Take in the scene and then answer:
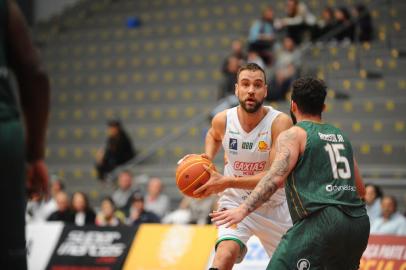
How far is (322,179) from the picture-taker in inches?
211

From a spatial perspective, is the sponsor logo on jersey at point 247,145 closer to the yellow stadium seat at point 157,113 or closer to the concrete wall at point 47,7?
the yellow stadium seat at point 157,113

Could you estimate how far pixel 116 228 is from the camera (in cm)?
1103

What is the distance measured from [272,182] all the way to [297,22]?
11.0 m

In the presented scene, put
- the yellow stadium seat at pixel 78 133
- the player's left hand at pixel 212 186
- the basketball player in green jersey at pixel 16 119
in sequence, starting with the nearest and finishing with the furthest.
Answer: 1. the basketball player in green jersey at pixel 16 119
2. the player's left hand at pixel 212 186
3. the yellow stadium seat at pixel 78 133

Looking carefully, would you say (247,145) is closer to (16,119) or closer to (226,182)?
(226,182)

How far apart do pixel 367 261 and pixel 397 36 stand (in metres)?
7.31

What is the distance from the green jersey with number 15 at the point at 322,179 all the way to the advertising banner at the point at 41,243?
6509mm

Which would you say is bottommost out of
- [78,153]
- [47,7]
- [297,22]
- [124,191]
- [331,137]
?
[78,153]

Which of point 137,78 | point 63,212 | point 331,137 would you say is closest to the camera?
point 331,137

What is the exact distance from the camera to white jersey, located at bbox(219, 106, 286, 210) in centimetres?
684

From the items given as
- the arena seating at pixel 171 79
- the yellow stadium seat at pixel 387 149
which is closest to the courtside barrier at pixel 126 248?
the arena seating at pixel 171 79

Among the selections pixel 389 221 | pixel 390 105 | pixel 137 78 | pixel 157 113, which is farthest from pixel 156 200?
pixel 137 78

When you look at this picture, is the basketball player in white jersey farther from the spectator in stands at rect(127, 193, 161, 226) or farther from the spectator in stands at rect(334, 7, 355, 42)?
the spectator in stands at rect(334, 7, 355, 42)

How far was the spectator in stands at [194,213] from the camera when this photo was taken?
1243 cm
